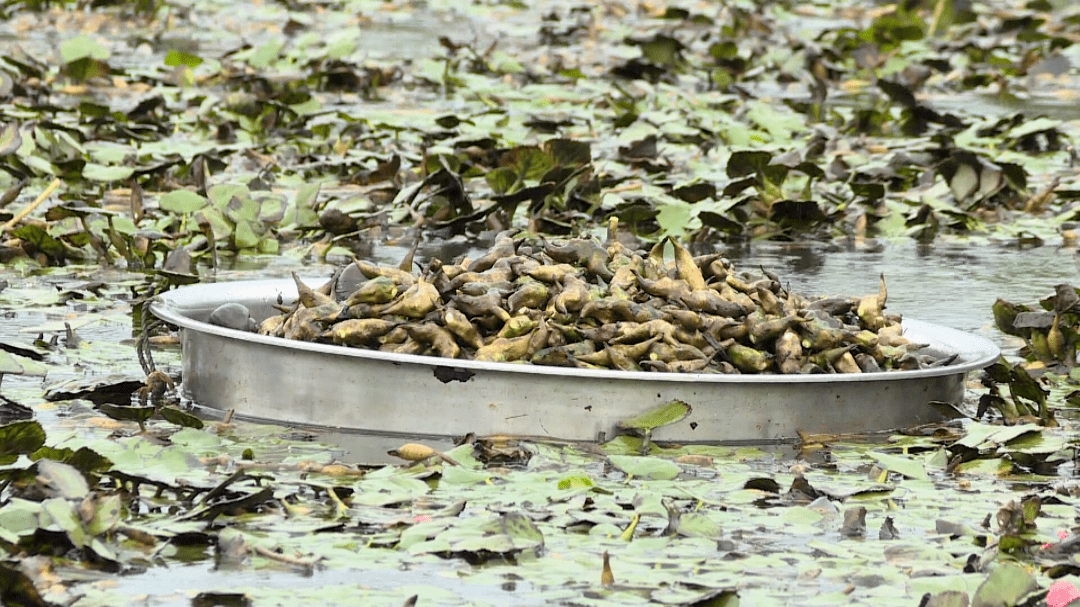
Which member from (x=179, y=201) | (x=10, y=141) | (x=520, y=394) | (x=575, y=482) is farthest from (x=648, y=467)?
(x=10, y=141)

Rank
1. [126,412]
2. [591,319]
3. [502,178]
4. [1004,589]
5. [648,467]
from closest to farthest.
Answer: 1. [1004,589]
2. [648,467]
3. [126,412]
4. [591,319]
5. [502,178]

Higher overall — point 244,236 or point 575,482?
point 575,482

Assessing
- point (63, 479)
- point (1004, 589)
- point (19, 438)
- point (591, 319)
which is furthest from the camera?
point (591, 319)

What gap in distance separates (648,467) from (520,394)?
1.10 feet

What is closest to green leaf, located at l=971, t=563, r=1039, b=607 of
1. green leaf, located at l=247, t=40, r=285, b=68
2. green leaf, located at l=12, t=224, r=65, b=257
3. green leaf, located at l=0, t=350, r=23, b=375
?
green leaf, located at l=0, t=350, r=23, b=375

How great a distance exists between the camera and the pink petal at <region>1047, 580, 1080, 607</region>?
263cm

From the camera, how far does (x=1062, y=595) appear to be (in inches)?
104

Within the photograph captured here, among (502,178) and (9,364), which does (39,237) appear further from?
(9,364)

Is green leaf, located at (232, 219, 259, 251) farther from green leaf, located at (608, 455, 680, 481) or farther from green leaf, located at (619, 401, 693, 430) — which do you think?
green leaf, located at (608, 455, 680, 481)

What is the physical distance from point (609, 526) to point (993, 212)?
460 centimetres

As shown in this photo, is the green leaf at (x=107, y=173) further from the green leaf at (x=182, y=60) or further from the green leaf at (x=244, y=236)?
the green leaf at (x=182, y=60)

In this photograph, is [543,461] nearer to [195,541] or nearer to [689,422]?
[689,422]

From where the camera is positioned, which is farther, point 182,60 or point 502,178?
point 182,60

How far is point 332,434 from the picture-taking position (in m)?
3.70
